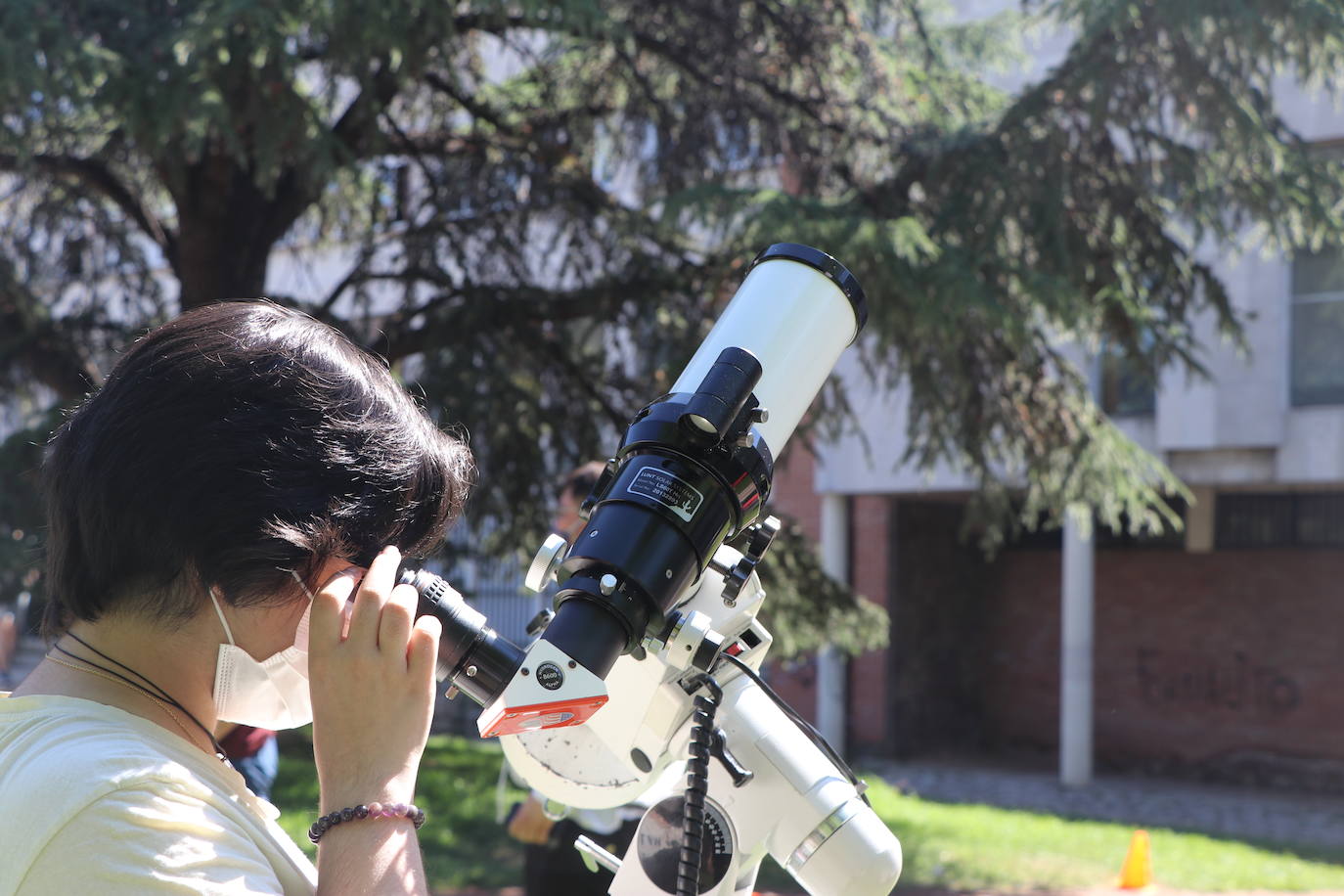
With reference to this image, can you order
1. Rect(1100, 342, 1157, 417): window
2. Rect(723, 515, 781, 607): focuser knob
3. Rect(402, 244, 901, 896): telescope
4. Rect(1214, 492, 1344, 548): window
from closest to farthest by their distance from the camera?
Rect(402, 244, 901, 896): telescope, Rect(723, 515, 781, 607): focuser knob, Rect(1100, 342, 1157, 417): window, Rect(1214, 492, 1344, 548): window

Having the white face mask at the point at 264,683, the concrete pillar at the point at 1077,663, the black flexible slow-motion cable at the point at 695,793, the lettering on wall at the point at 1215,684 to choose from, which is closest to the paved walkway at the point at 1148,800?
the concrete pillar at the point at 1077,663

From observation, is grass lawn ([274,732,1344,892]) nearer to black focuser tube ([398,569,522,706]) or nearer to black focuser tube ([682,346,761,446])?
black focuser tube ([398,569,522,706])

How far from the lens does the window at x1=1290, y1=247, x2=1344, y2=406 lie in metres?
11.7

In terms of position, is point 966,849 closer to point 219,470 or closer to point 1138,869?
point 1138,869

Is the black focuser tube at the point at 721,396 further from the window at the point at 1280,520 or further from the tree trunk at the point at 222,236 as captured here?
the window at the point at 1280,520

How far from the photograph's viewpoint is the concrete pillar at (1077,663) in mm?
12805

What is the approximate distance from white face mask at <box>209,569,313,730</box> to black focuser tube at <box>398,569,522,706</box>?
0.18 meters

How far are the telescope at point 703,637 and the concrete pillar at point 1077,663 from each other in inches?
466

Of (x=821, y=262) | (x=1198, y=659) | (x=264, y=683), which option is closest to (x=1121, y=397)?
(x=1198, y=659)

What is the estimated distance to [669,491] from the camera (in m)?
1.49

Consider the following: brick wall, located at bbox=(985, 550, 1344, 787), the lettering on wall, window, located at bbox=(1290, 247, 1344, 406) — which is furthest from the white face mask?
the lettering on wall

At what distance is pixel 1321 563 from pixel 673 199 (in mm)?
11137

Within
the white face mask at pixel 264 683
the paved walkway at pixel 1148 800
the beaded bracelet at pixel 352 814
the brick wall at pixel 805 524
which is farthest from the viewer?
the brick wall at pixel 805 524

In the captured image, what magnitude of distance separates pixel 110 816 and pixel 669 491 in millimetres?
710
